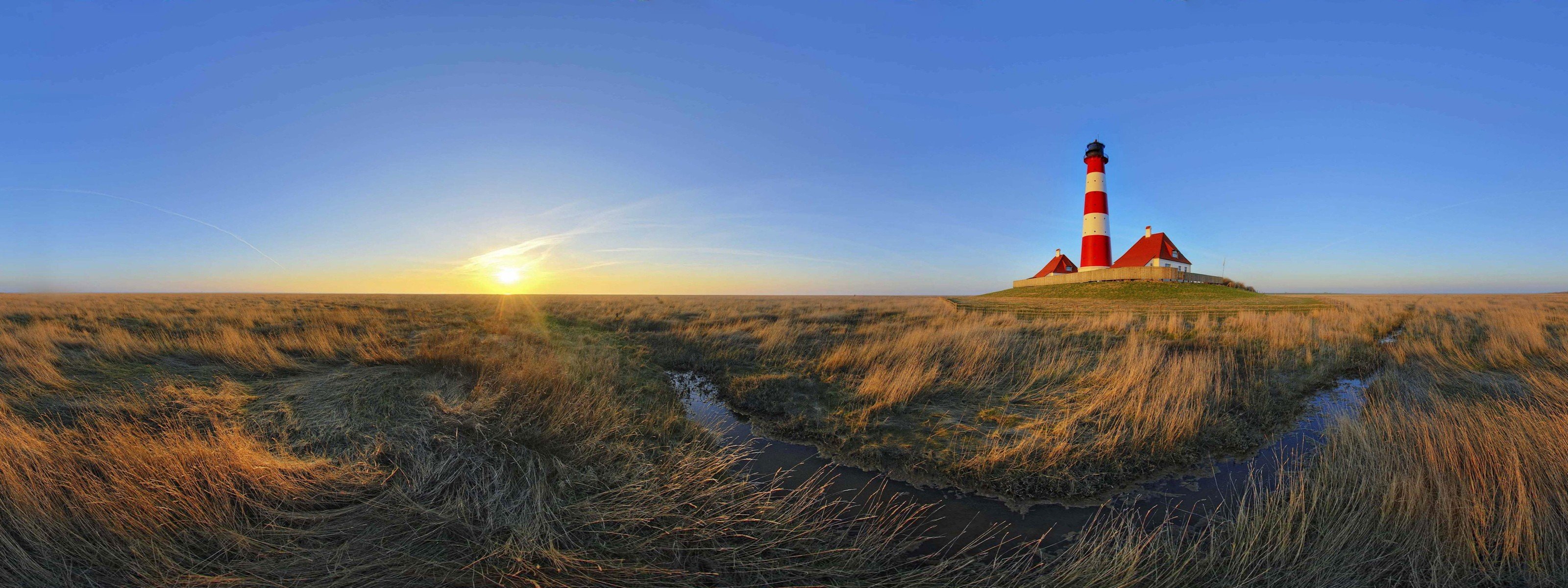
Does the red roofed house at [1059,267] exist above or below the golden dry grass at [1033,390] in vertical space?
above

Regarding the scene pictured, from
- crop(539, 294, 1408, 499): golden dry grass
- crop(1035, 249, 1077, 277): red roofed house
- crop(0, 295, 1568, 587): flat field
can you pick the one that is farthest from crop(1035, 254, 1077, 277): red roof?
crop(0, 295, 1568, 587): flat field

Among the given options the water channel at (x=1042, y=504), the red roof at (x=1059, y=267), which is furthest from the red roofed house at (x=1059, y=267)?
the water channel at (x=1042, y=504)

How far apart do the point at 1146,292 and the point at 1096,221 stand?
750cm

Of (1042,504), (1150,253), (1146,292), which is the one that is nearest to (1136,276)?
(1146,292)

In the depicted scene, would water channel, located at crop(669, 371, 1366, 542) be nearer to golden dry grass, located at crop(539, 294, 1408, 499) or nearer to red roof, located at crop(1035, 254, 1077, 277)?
golden dry grass, located at crop(539, 294, 1408, 499)

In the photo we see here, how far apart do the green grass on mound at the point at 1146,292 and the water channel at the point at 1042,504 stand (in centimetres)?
2953

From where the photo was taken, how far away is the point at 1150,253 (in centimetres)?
3841

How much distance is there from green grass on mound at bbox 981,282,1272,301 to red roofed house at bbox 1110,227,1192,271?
10.4 ft

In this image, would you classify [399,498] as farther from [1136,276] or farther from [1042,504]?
[1136,276]

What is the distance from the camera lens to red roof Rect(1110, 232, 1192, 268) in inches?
1492

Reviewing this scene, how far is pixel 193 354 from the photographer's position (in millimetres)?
9227

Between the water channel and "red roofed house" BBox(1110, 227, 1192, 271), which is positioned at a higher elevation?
"red roofed house" BBox(1110, 227, 1192, 271)

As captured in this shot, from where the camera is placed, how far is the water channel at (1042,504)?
11.8 feet

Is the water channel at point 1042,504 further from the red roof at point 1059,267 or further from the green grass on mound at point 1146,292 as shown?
the red roof at point 1059,267
